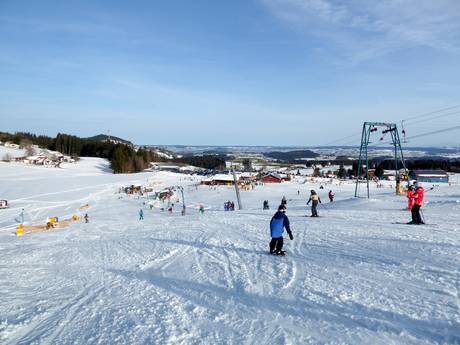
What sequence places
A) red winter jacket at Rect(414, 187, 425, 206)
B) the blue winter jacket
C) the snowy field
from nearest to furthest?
the snowy field, the blue winter jacket, red winter jacket at Rect(414, 187, 425, 206)

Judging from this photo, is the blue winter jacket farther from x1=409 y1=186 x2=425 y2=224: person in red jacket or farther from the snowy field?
x1=409 y1=186 x2=425 y2=224: person in red jacket

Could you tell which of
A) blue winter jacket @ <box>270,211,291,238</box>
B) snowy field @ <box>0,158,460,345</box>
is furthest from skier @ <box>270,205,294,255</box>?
snowy field @ <box>0,158,460,345</box>

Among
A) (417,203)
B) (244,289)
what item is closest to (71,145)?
(417,203)

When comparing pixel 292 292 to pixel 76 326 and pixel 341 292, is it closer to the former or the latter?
pixel 341 292

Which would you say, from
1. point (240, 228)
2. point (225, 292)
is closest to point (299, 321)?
point (225, 292)

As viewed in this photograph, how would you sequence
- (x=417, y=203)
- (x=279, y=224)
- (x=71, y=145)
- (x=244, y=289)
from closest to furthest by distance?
(x=244, y=289) → (x=279, y=224) → (x=417, y=203) → (x=71, y=145)

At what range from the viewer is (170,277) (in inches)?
333

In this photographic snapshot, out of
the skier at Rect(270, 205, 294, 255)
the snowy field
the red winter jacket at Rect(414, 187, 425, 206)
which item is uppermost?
the red winter jacket at Rect(414, 187, 425, 206)

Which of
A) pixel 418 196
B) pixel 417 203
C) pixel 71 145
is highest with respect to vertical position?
pixel 71 145

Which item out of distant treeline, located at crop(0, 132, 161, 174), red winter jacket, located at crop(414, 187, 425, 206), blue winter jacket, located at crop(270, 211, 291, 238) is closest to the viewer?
blue winter jacket, located at crop(270, 211, 291, 238)

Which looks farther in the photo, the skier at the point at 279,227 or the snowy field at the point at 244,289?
the skier at the point at 279,227

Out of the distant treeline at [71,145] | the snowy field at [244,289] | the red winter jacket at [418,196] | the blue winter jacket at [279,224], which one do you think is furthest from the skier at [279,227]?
the distant treeline at [71,145]

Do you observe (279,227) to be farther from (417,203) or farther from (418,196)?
(417,203)

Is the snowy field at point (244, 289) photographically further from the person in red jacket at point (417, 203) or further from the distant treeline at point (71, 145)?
the distant treeline at point (71, 145)
